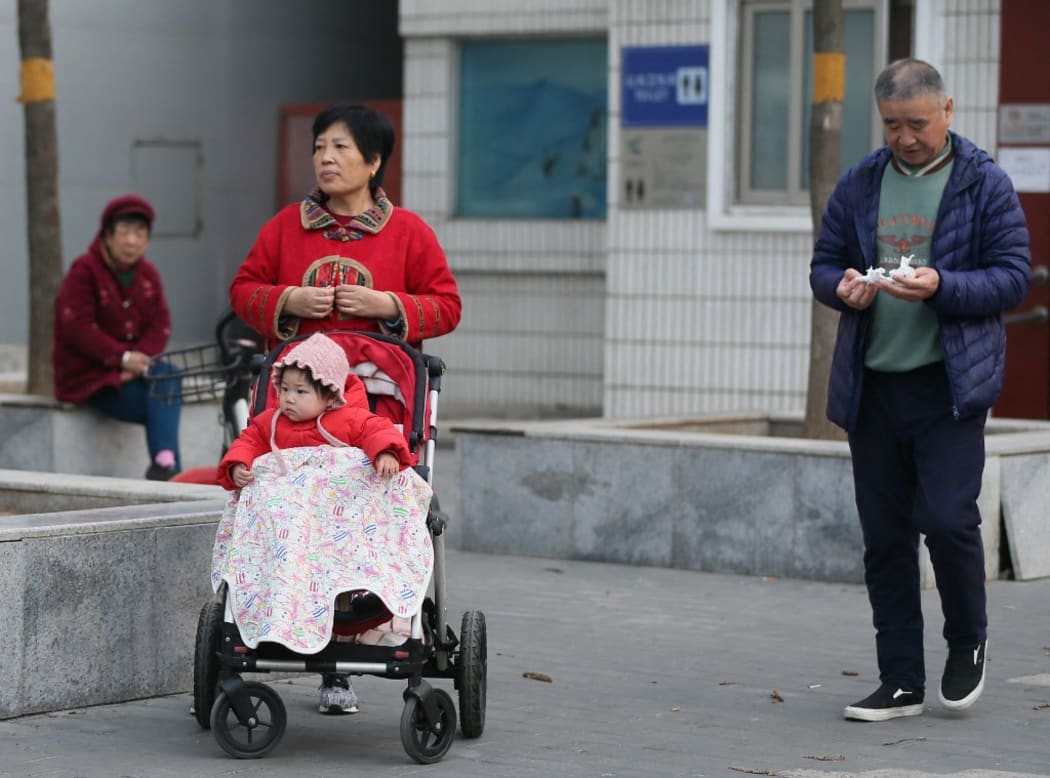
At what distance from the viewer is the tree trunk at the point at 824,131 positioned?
10.2m

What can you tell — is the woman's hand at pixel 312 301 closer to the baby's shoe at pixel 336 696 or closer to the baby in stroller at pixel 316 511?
the baby in stroller at pixel 316 511

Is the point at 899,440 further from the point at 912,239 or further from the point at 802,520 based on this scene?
the point at 802,520

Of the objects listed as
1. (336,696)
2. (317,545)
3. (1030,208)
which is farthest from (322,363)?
(1030,208)

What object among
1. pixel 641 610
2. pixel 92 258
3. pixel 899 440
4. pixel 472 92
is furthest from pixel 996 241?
pixel 472 92

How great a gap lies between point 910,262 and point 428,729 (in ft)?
6.55

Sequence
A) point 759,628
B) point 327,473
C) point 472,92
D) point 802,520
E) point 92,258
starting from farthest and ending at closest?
point 472,92 < point 92,258 < point 802,520 < point 759,628 < point 327,473

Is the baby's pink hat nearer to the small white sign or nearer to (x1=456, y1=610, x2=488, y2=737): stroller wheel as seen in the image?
(x1=456, y1=610, x2=488, y2=737): stroller wheel

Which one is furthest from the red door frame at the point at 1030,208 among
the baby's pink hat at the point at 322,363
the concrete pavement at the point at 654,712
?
the baby's pink hat at the point at 322,363

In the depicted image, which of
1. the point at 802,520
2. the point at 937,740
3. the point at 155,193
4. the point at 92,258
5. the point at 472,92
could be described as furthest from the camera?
the point at 155,193

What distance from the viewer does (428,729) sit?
19.1ft

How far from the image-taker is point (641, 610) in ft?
28.2

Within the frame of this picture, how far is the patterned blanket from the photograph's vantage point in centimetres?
567

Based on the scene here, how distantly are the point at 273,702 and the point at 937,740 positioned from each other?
1852 millimetres

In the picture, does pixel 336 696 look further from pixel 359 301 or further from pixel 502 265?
pixel 502 265
